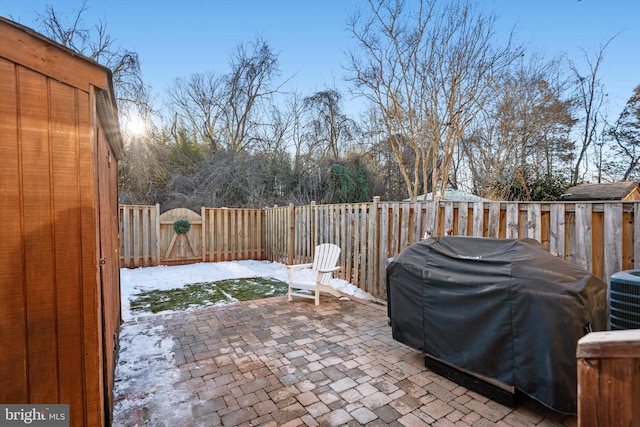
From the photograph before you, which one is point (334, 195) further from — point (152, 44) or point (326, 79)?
point (152, 44)

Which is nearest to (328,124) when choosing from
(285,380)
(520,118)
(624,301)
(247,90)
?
(247,90)

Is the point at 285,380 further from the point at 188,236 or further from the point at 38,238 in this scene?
the point at 188,236

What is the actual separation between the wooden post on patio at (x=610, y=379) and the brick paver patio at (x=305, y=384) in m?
1.36

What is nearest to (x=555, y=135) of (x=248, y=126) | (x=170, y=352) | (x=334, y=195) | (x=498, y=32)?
(x=498, y=32)

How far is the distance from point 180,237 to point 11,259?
698 cm

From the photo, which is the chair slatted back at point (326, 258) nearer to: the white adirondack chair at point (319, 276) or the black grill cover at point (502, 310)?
the white adirondack chair at point (319, 276)

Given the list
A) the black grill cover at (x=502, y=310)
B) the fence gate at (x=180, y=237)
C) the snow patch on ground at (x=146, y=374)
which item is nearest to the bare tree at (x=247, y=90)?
the fence gate at (x=180, y=237)

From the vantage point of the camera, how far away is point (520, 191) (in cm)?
902

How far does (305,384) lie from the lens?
8.18ft

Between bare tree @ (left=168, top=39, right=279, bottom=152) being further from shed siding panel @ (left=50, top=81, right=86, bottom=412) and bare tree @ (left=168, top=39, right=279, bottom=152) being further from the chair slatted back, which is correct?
shed siding panel @ (left=50, top=81, right=86, bottom=412)

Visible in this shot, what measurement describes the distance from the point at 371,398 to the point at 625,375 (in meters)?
1.78

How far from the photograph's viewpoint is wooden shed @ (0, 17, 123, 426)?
1394 mm

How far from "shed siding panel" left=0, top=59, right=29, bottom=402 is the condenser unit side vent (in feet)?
11.6

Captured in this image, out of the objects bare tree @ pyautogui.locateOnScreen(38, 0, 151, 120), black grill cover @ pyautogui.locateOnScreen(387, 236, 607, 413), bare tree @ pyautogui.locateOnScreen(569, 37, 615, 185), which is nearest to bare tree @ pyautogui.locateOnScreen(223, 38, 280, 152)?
bare tree @ pyautogui.locateOnScreen(38, 0, 151, 120)
